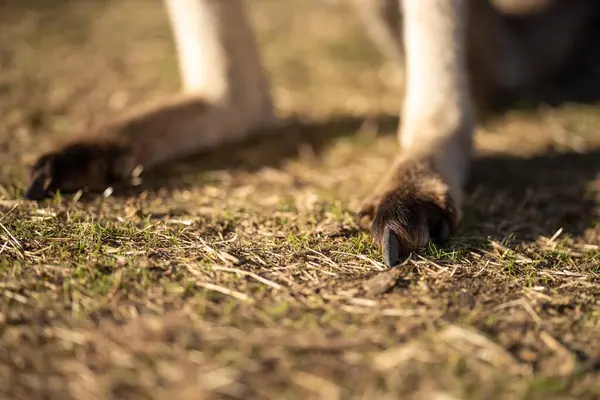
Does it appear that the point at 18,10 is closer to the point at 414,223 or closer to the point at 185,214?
the point at 185,214

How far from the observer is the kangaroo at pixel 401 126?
6.66 feet

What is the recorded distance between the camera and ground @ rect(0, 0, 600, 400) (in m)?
1.43

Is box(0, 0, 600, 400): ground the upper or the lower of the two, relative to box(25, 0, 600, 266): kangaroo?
lower

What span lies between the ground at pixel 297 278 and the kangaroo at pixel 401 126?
8cm

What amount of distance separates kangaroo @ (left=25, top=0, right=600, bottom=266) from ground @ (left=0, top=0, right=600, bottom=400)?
8 centimetres

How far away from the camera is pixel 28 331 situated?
5.10ft

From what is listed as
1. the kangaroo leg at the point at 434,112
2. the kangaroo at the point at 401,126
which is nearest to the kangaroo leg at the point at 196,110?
the kangaroo at the point at 401,126

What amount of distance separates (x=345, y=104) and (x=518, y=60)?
3.03 ft

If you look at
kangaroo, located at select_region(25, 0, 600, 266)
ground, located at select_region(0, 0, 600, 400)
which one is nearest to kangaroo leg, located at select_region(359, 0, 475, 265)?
kangaroo, located at select_region(25, 0, 600, 266)

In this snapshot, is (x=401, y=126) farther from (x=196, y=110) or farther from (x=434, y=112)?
(x=196, y=110)

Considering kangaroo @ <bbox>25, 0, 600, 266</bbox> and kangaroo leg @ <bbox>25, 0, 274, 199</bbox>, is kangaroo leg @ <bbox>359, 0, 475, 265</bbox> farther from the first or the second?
kangaroo leg @ <bbox>25, 0, 274, 199</bbox>

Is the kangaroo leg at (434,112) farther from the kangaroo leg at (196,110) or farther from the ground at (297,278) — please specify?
the kangaroo leg at (196,110)

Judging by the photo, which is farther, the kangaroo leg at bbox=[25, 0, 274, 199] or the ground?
the kangaroo leg at bbox=[25, 0, 274, 199]

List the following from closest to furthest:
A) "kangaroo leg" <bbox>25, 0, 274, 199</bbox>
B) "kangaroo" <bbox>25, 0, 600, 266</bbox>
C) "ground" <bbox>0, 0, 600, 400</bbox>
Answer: "ground" <bbox>0, 0, 600, 400</bbox>
"kangaroo" <bbox>25, 0, 600, 266</bbox>
"kangaroo leg" <bbox>25, 0, 274, 199</bbox>
